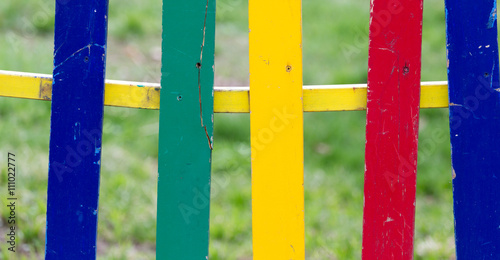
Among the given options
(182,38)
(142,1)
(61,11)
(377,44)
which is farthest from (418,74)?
(142,1)

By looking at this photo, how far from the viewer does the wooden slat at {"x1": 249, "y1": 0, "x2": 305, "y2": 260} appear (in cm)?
156

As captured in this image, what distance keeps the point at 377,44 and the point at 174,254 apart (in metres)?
0.81

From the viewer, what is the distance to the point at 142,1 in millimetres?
5277

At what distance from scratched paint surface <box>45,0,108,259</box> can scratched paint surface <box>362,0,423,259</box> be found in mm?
738

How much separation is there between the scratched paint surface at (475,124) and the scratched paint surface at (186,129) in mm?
651

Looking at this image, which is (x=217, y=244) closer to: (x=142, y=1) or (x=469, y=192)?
(x=469, y=192)

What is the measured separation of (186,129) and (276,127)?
25cm

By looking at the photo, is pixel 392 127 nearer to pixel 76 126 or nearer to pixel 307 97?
pixel 307 97

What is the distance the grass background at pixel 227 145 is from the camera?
292cm

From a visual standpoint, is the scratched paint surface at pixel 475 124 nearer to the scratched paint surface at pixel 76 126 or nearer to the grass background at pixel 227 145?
the scratched paint surface at pixel 76 126

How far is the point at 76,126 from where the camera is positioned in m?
1.65
